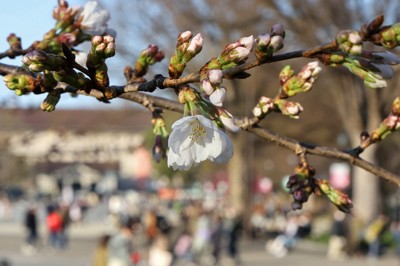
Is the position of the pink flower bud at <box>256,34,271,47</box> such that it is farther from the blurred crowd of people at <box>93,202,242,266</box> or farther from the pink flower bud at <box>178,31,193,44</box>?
the blurred crowd of people at <box>93,202,242,266</box>

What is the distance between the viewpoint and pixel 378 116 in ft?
97.1

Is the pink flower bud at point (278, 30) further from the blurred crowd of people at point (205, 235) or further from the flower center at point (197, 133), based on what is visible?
the blurred crowd of people at point (205, 235)

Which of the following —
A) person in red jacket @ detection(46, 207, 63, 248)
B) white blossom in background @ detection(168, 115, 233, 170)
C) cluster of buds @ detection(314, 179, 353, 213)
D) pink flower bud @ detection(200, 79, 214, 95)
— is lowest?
cluster of buds @ detection(314, 179, 353, 213)

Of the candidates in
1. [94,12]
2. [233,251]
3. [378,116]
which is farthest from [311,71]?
[378,116]

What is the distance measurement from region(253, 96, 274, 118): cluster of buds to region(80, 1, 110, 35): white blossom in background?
1.04 meters

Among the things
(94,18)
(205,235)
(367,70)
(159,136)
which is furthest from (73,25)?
(205,235)

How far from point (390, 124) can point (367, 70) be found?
2.32ft

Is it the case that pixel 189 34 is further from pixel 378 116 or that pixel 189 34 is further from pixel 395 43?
→ pixel 378 116

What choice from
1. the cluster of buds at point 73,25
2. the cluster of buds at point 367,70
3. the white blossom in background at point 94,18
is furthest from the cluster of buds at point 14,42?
the cluster of buds at point 367,70

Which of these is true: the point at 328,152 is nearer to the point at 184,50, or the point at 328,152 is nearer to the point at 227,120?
the point at 227,120

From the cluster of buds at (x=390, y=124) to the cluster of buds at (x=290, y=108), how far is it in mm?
375

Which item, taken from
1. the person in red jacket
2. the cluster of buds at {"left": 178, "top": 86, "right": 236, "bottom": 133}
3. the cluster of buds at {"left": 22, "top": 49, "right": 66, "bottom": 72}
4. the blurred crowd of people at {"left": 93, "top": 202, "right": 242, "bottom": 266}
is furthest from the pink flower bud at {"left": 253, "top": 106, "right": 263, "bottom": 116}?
the person in red jacket

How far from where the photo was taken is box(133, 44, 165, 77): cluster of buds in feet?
11.4

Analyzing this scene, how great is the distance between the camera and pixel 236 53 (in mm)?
2494
